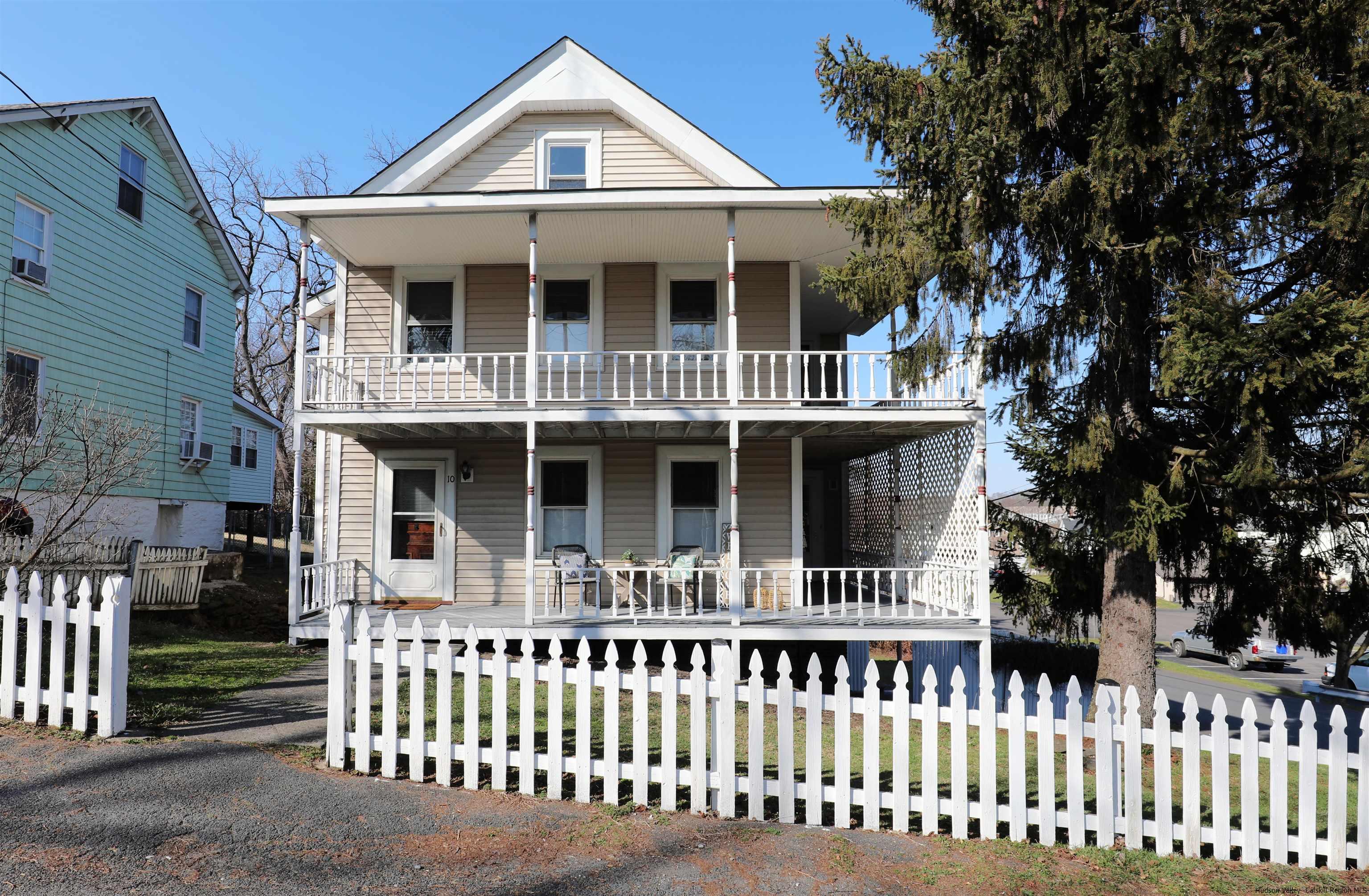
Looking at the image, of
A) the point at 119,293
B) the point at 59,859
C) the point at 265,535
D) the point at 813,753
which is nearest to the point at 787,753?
the point at 813,753

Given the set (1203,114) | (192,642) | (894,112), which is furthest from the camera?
(192,642)

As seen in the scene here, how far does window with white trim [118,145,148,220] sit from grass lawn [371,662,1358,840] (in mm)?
15034

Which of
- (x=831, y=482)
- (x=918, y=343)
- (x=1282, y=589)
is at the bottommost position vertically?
(x=1282, y=589)

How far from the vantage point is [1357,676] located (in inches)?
845

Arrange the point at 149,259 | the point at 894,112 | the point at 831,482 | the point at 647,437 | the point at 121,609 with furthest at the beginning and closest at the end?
the point at 149,259, the point at 831,482, the point at 647,437, the point at 894,112, the point at 121,609

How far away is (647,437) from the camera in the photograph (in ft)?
42.3

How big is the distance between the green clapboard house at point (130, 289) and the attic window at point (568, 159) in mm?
9136

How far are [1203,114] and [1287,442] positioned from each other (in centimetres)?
306

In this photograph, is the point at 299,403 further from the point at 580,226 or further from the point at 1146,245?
the point at 1146,245

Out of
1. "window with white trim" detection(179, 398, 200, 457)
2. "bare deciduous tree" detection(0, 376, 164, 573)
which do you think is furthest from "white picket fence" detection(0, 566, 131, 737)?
"window with white trim" detection(179, 398, 200, 457)

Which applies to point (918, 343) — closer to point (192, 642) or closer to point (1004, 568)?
point (1004, 568)

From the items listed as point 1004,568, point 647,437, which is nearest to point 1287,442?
point 1004,568

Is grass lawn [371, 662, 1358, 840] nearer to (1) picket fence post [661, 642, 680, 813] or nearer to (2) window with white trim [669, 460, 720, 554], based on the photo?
(1) picket fence post [661, 642, 680, 813]

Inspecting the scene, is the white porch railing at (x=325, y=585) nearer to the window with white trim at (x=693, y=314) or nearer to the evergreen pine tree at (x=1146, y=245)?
the window with white trim at (x=693, y=314)
